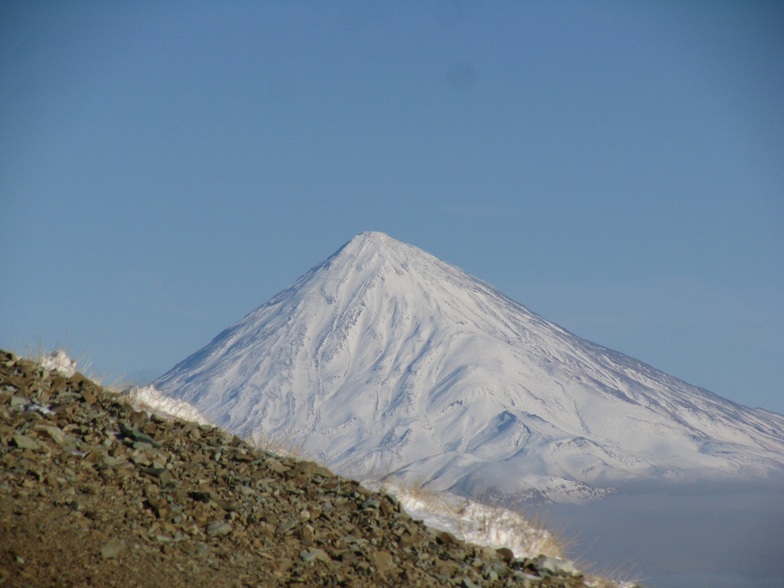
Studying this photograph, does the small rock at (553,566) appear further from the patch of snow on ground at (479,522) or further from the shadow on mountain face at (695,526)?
the shadow on mountain face at (695,526)

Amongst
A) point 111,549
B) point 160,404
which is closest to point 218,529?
point 111,549

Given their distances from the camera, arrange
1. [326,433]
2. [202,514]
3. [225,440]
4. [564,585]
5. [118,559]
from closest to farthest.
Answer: [118,559] → [202,514] → [564,585] → [225,440] → [326,433]

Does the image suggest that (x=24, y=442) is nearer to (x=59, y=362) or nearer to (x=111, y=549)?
(x=111, y=549)

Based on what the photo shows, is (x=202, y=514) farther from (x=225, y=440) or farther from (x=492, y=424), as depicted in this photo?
(x=492, y=424)

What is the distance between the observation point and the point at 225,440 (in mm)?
12789

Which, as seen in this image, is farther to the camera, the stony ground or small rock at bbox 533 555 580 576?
small rock at bbox 533 555 580 576

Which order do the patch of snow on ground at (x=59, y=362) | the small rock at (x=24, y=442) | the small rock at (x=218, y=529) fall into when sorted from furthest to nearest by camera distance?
the patch of snow on ground at (x=59, y=362)
the small rock at (x=24, y=442)
the small rock at (x=218, y=529)

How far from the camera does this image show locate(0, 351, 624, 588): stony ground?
8297 mm

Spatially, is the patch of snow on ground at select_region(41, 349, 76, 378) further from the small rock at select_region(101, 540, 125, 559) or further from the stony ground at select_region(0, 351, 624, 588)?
the small rock at select_region(101, 540, 125, 559)

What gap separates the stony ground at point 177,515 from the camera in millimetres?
8297

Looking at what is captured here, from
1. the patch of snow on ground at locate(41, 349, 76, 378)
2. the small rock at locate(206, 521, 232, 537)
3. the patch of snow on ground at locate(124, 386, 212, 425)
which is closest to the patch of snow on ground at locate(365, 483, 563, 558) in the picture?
the patch of snow on ground at locate(124, 386, 212, 425)

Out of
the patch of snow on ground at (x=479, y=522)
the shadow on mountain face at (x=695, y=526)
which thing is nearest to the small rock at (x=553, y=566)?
the patch of snow on ground at (x=479, y=522)

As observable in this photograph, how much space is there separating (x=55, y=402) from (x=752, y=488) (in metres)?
195

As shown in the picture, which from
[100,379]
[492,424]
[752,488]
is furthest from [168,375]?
[100,379]
